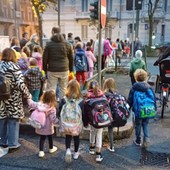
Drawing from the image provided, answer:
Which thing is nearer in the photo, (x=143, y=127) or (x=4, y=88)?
(x=4, y=88)

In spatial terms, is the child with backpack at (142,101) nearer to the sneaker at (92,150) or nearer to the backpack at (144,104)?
the backpack at (144,104)

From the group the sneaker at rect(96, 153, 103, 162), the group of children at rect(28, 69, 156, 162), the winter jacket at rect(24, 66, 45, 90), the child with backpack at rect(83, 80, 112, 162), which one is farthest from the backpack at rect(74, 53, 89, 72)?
the sneaker at rect(96, 153, 103, 162)

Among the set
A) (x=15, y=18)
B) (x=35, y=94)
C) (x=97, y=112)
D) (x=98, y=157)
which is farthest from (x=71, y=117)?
(x=15, y=18)

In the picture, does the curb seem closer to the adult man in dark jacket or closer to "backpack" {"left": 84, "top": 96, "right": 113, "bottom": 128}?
"backpack" {"left": 84, "top": 96, "right": 113, "bottom": 128}

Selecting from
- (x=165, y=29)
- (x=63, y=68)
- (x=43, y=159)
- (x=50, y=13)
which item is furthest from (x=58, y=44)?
(x=50, y=13)

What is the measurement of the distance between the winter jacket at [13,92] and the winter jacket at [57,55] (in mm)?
1583

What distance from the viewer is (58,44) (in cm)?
648

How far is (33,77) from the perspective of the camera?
Answer: 6488 millimetres

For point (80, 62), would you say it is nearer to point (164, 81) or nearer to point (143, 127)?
point (164, 81)

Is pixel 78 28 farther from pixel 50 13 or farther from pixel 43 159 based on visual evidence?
pixel 43 159

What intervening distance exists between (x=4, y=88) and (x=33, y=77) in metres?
1.87

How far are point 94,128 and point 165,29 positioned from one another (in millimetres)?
43925

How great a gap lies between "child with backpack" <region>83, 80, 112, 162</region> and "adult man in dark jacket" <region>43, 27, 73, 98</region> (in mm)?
1953

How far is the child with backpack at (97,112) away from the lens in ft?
15.0
